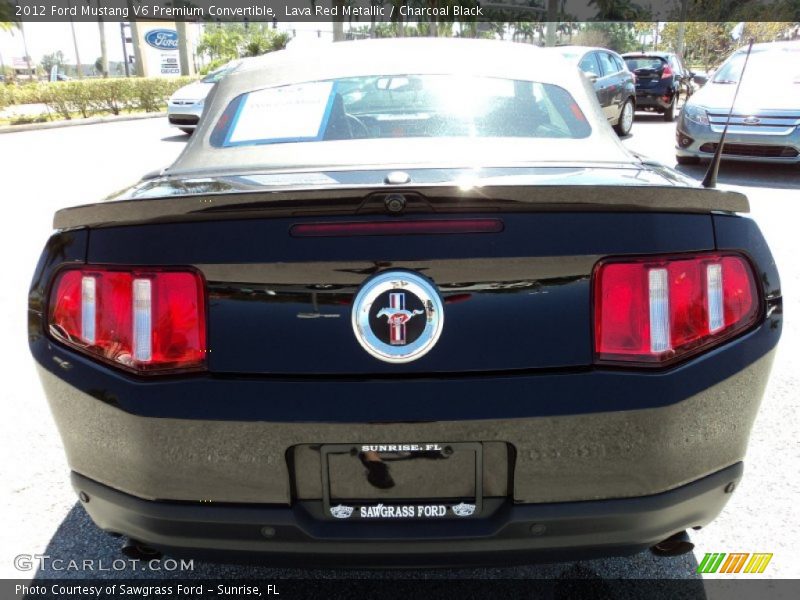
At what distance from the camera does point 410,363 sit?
163 centimetres

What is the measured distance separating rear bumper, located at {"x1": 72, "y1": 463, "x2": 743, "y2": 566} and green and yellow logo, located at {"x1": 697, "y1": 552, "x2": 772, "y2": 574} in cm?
81

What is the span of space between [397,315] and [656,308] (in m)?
0.61

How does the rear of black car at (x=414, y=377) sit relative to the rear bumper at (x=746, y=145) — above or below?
above

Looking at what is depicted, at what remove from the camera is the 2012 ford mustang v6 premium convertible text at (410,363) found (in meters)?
1.63

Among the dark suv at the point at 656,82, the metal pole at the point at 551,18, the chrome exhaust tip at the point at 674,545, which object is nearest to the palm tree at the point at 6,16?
the metal pole at the point at 551,18

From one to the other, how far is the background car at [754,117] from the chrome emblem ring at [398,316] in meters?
8.95

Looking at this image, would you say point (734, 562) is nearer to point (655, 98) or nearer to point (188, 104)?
point (188, 104)

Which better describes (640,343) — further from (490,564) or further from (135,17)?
(135,17)

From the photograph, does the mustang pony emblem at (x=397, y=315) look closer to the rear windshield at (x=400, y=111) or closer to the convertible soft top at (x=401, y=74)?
the convertible soft top at (x=401, y=74)

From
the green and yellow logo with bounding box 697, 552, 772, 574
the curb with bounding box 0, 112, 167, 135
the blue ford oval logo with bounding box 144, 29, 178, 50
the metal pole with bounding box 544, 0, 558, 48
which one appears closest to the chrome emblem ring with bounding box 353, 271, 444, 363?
the green and yellow logo with bounding box 697, 552, 772, 574

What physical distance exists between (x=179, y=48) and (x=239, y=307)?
37.3m

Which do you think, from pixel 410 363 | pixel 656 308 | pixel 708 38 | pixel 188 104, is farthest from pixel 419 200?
pixel 708 38

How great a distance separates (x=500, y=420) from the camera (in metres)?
1.63

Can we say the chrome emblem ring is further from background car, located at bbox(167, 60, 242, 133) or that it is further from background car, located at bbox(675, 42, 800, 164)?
background car, located at bbox(167, 60, 242, 133)
